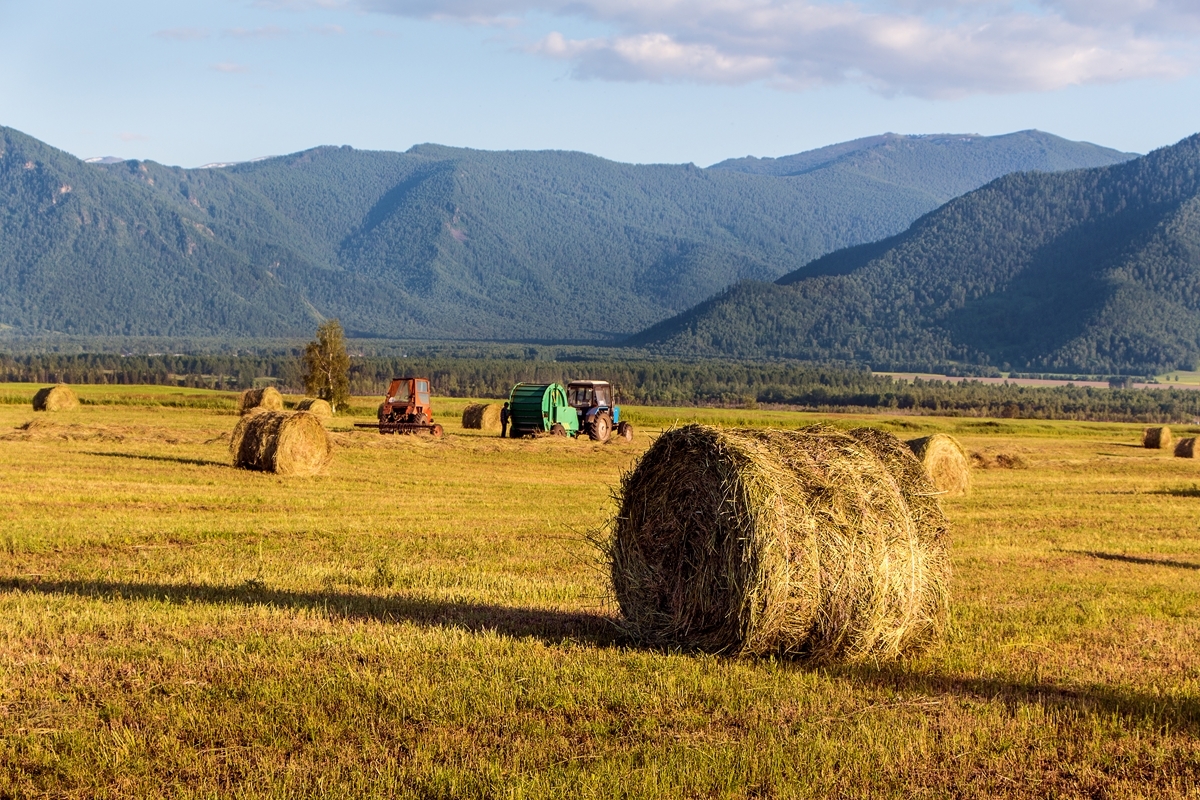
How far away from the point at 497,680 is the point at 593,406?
32.0 m

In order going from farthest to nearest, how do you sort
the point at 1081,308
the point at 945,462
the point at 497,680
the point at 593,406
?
the point at 1081,308, the point at 593,406, the point at 945,462, the point at 497,680

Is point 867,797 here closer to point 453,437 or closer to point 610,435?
point 453,437

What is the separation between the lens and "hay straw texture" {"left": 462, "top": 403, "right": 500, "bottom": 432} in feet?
147

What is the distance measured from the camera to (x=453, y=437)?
37.0 metres

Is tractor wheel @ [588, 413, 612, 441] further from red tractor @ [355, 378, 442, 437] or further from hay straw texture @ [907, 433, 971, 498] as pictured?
hay straw texture @ [907, 433, 971, 498]

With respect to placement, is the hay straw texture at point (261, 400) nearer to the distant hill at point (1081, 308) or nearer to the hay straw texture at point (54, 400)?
the hay straw texture at point (54, 400)

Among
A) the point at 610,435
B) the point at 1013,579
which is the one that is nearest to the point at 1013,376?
the point at 610,435

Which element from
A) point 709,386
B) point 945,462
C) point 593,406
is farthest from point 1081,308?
point 945,462

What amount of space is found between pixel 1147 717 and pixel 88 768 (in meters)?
6.34

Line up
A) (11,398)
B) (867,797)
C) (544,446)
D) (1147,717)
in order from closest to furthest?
(867,797)
(1147,717)
(544,446)
(11,398)

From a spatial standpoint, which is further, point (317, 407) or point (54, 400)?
point (54, 400)

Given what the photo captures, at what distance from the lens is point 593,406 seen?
40.2 m

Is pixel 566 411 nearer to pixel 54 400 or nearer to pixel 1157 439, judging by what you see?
pixel 54 400

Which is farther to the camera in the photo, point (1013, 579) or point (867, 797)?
point (1013, 579)
